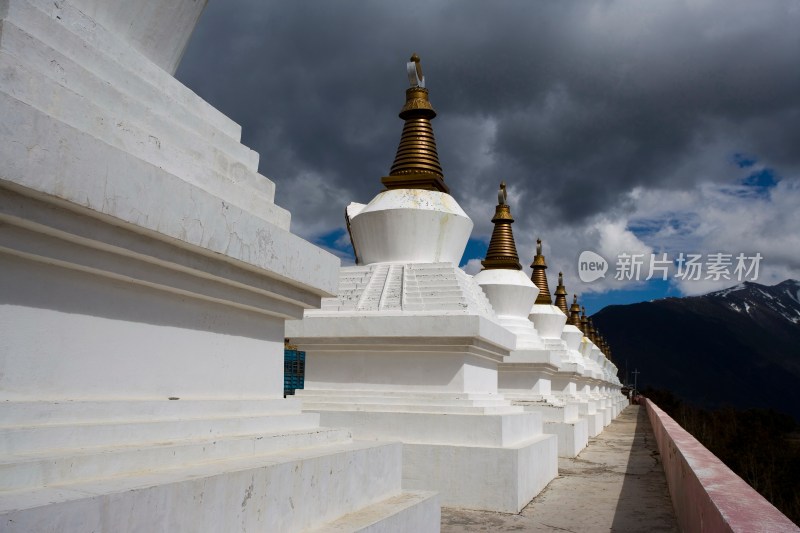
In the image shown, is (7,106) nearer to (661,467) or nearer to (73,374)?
(73,374)

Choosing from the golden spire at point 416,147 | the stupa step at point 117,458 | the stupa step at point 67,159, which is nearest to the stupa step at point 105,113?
the stupa step at point 67,159

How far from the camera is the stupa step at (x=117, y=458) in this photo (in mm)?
2340

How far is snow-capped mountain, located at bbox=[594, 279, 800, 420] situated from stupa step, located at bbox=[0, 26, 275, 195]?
456ft

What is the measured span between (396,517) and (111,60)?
9.07 feet

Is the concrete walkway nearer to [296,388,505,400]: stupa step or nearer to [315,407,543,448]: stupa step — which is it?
[315,407,543,448]: stupa step

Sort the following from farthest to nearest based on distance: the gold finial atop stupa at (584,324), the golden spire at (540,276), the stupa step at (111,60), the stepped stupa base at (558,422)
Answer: the gold finial atop stupa at (584,324) < the golden spire at (540,276) < the stepped stupa base at (558,422) < the stupa step at (111,60)

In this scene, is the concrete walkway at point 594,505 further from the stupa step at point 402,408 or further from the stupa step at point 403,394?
the stupa step at point 403,394

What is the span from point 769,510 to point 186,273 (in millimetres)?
3194

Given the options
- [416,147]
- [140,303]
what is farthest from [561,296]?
[140,303]

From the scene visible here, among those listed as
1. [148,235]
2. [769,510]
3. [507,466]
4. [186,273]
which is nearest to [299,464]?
[186,273]

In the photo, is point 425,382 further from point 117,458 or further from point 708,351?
point 708,351

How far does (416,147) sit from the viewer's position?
31.3 feet

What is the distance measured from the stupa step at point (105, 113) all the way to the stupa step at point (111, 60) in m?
0.08

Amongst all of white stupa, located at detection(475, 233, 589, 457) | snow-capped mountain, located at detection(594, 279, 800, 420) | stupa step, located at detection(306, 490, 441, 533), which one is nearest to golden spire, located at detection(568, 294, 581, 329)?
white stupa, located at detection(475, 233, 589, 457)
